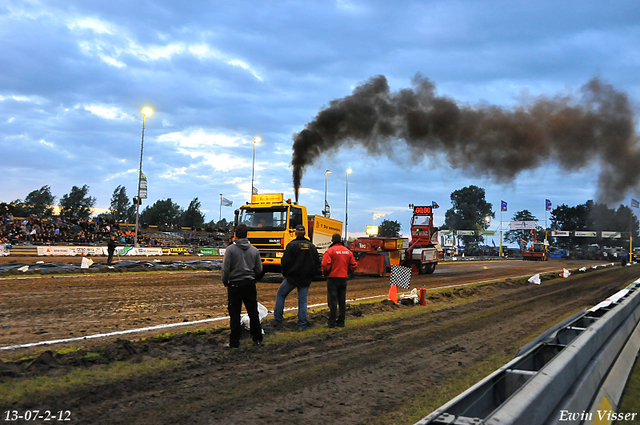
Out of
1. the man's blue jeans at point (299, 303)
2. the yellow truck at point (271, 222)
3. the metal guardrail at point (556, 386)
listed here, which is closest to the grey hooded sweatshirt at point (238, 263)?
the man's blue jeans at point (299, 303)

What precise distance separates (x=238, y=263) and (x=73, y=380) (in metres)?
2.70

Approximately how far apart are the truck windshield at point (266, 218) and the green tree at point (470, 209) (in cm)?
11402

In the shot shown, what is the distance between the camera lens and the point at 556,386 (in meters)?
3.18

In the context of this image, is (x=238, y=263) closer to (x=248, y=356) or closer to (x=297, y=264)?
(x=248, y=356)

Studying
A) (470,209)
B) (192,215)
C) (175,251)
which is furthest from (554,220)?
(175,251)

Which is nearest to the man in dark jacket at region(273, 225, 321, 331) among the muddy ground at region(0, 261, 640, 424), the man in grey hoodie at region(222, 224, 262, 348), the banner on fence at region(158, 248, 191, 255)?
the muddy ground at region(0, 261, 640, 424)

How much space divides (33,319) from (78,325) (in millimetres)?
1202

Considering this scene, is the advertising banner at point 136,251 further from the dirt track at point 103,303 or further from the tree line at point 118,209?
the tree line at point 118,209

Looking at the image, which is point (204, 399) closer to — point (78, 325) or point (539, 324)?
point (78, 325)

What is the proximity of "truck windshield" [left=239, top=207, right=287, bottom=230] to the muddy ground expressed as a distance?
445 cm

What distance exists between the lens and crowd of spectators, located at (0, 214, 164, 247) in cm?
3644

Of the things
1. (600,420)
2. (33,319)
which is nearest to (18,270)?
(33,319)

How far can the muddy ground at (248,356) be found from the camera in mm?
4352

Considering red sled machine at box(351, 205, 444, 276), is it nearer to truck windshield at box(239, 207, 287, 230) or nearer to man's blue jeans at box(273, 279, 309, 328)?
truck windshield at box(239, 207, 287, 230)
